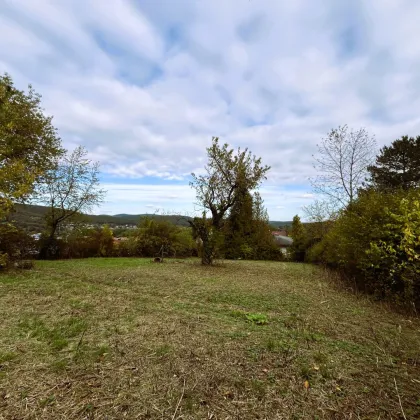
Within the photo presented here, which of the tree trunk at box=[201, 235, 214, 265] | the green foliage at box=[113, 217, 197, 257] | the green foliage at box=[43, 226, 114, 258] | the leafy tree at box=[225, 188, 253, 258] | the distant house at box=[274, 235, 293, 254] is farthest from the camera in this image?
the distant house at box=[274, 235, 293, 254]

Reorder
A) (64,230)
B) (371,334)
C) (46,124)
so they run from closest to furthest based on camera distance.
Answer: (371,334) < (46,124) < (64,230)

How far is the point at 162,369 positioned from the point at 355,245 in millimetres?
6045

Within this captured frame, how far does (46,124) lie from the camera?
36.5 ft

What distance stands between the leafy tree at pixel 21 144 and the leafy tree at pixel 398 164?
20383 mm

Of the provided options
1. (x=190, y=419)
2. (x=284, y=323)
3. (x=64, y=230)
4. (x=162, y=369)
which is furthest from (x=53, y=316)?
(x=64, y=230)

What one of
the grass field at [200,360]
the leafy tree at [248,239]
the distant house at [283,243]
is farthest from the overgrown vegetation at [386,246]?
the distant house at [283,243]

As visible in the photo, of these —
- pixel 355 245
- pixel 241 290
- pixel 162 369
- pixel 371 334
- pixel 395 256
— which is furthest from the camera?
pixel 355 245

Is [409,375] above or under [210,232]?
under

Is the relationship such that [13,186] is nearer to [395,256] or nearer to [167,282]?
[167,282]

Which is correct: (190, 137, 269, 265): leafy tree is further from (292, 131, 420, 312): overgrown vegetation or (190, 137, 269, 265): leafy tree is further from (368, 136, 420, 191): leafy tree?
(368, 136, 420, 191): leafy tree

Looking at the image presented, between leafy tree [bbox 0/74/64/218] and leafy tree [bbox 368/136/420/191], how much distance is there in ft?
66.9

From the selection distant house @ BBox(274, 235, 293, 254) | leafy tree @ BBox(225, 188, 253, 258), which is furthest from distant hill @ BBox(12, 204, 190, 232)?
distant house @ BBox(274, 235, 293, 254)

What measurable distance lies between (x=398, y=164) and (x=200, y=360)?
77.6ft

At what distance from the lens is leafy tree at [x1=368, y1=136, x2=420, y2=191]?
19.6 metres
